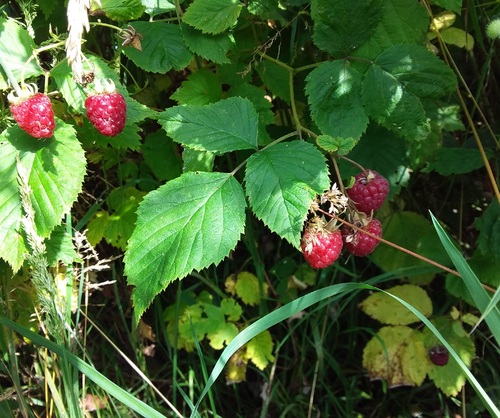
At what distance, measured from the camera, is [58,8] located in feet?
5.13

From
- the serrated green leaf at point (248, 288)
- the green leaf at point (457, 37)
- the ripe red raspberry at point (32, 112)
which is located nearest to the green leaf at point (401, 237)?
the serrated green leaf at point (248, 288)

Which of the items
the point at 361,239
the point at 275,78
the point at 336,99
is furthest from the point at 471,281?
the point at 275,78

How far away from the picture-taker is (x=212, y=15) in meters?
1.32

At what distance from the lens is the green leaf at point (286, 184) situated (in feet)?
3.49

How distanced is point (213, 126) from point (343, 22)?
39 cm

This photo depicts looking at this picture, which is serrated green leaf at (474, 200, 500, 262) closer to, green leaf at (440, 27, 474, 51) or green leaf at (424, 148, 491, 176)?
green leaf at (424, 148, 491, 176)

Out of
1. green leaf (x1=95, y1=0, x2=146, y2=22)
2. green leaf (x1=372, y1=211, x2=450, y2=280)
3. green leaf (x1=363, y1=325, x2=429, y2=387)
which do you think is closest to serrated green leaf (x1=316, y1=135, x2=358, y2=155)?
green leaf (x1=95, y1=0, x2=146, y2=22)

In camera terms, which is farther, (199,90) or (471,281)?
(199,90)

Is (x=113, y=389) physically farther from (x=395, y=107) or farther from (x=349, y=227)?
(x=395, y=107)

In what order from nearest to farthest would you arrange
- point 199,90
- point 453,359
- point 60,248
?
point 60,248 < point 199,90 < point 453,359

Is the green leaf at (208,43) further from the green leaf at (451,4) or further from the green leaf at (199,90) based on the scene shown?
the green leaf at (451,4)

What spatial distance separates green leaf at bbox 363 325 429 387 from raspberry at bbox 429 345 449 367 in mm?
34

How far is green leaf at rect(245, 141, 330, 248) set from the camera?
1064mm

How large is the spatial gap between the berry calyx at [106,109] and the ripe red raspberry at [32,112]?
78 millimetres
